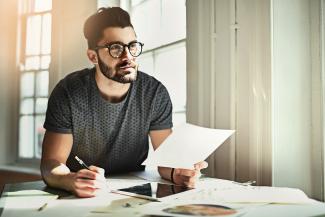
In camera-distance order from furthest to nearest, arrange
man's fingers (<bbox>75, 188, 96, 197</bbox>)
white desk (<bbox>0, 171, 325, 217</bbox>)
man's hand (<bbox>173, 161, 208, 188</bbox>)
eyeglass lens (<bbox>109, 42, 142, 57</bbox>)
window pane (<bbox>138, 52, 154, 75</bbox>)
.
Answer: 1. window pane (<bbox>138, 52, 154, 75</bbox>)
2. eyeglass lens (<bbox>109, 42, 142, 57</bbox>)
3. man's hand (<bbox>173, 161, 208, 188</bbox>)
4. man's fingers (<bbox>75, 188, 96, 197</bbox>)
5. white desk (<bbox>0, 171, 325, 217</bbox>)

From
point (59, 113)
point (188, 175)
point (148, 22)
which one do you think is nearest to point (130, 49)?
point (148, 22)

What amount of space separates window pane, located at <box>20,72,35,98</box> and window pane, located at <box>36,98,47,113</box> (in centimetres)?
5

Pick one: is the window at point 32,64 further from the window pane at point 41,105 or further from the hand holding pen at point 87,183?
the hand holding pen at point 87,183

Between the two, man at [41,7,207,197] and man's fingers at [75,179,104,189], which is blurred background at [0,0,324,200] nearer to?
man at [41,7,207,197]

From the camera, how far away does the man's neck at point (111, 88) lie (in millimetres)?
970

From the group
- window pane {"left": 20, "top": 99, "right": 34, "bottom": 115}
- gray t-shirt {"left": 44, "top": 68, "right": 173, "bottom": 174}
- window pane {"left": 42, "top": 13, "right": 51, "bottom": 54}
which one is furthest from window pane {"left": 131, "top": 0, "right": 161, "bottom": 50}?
window pane {"left": 20, "top": 99, "right": 34, "bottom": 115}

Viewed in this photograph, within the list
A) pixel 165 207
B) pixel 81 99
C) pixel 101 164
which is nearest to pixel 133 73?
pixel 81 99

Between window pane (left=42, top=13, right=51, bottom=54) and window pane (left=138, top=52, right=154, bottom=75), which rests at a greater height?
window pane (left=42, top=13, right=51, bottom=54)

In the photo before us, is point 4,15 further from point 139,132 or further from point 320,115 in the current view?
point 320,115

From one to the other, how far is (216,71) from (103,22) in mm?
336

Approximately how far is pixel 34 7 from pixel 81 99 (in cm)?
33

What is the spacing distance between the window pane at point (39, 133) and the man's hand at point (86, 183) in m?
0.33

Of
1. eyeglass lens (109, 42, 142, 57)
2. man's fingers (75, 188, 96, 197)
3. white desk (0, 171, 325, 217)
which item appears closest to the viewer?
white desk (0, 171, 325, 217)

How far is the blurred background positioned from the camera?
0.88 m
